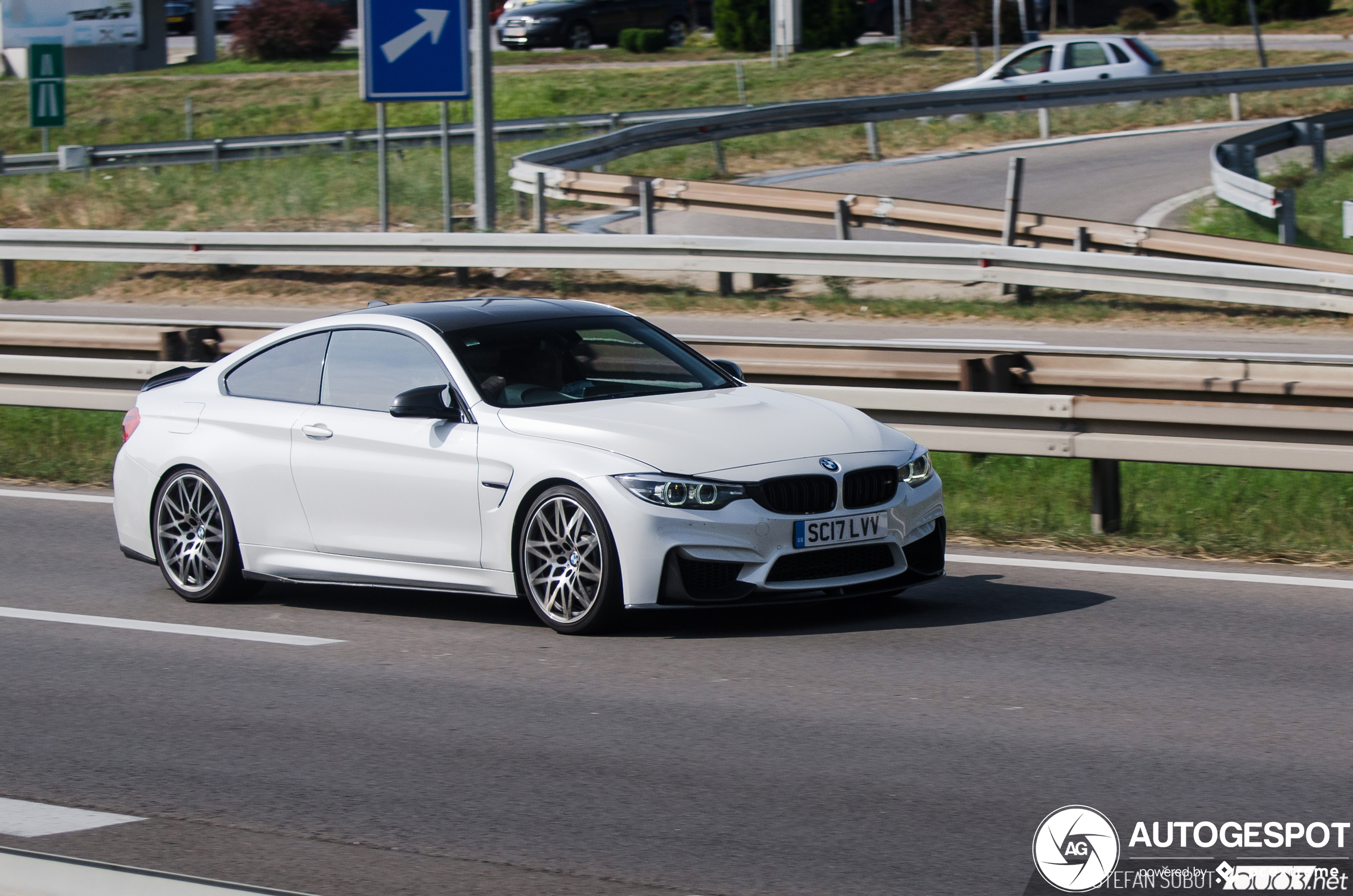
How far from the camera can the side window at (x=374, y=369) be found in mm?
8633

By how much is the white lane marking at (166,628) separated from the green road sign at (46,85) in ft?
69.6

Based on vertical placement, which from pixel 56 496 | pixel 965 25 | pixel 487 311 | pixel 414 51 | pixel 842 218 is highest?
pixel 965 25

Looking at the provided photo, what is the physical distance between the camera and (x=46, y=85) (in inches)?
1139

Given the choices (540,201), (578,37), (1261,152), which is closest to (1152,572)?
(540,201)

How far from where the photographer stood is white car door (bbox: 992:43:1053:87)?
31.6 metres

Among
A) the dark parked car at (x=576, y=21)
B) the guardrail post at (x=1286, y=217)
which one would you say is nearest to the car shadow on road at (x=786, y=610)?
the guardrail post at (x=1286, y=217)

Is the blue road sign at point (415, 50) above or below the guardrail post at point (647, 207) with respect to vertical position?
above

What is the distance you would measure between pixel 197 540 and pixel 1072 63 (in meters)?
25.1

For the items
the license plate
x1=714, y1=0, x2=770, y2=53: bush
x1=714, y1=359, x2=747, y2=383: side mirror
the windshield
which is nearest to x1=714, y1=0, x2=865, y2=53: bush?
x1=714, y1=0, x2=770, y2=53: bush

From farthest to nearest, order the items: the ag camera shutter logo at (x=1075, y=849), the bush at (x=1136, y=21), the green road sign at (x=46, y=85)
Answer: the bush at (x=1136, y=21) < the green road sign at (x=46, y=85) < the ag camera shutter logo at (x=1075, y=849)

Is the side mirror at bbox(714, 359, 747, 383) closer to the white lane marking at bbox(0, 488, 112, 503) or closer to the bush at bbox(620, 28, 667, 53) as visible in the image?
the white lane marking at bbox(0, 488, 112, 503)

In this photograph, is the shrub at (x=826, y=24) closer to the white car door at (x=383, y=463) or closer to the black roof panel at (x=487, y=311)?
the black roof panel at (x=487, y=311)

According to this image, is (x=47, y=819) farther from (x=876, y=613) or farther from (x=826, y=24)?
(x=826, y=24)

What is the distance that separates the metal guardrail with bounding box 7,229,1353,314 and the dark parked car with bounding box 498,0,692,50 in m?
34.4
